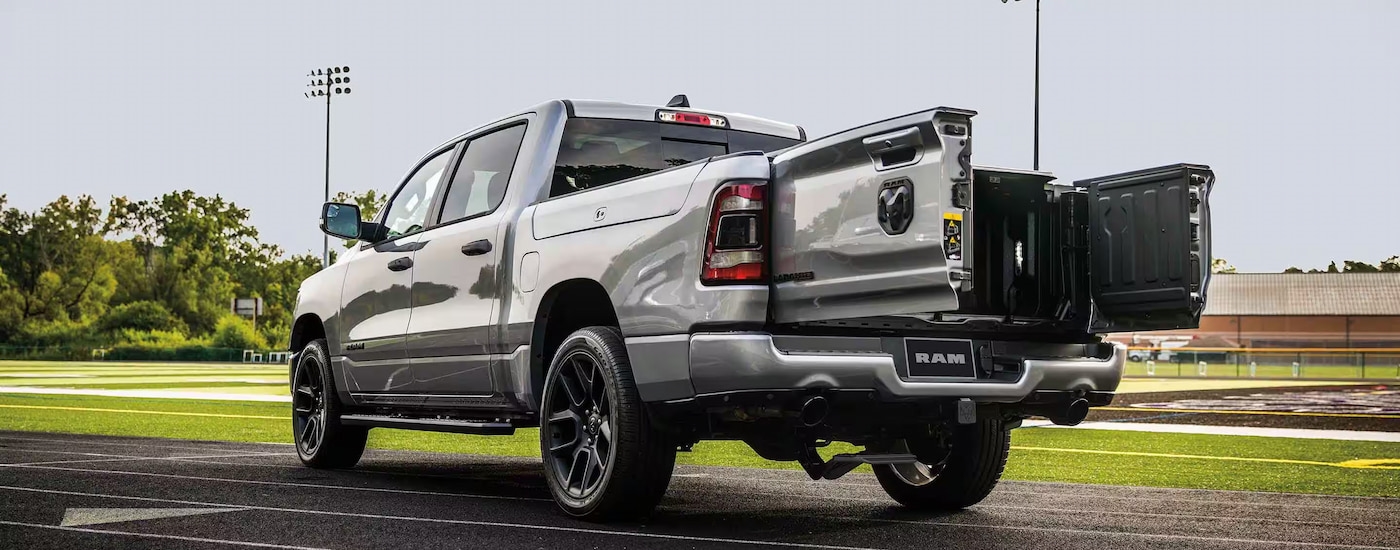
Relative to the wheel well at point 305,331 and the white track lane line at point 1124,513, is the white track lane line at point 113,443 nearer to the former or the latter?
the wheel well at point 305,331

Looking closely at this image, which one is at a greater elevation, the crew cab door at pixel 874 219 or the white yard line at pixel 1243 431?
the crew cab door at pixel 874 219

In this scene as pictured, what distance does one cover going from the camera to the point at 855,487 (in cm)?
853

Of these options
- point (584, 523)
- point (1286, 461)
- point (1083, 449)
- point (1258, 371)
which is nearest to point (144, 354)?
point (1258, 371)

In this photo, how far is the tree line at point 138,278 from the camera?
8856 cm

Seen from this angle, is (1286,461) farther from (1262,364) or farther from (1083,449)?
(1262,364)

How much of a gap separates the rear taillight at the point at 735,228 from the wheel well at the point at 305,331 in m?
4.87

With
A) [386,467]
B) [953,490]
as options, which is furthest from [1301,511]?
[386,467]

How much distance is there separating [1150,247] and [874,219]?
1.48m

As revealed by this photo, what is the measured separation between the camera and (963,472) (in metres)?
6.93

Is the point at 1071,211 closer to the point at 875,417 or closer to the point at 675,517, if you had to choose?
the point at 875,417

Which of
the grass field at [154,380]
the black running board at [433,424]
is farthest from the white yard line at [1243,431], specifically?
the grass field at [154,380]

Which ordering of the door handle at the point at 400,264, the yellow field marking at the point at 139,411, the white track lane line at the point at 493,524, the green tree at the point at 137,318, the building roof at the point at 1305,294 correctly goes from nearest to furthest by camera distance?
the white track lane line at the point at 493,524 < the door handle at the point at 400,264 < the yellow field marking at the point at 139,411 < the building roof at the point at 1305,294 < the green tree at the point at 137,318

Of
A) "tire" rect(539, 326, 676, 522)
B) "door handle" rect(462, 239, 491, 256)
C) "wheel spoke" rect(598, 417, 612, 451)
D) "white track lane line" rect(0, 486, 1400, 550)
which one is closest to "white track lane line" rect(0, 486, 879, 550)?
"white track lane line" rect(0, 486, 1400, 550)

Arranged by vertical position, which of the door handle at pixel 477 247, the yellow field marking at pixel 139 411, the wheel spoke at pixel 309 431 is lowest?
the yellow field marking at pixel 139 411
